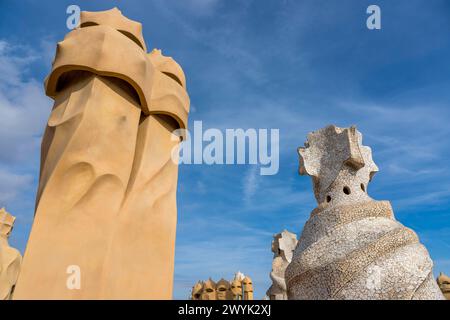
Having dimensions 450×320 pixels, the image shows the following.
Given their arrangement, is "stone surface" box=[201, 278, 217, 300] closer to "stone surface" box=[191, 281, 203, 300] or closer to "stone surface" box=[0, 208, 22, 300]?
"stone surface" box=[191, 281, 203, 300]

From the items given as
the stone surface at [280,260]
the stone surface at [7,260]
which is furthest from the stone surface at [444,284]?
the stone surface at [7,260]

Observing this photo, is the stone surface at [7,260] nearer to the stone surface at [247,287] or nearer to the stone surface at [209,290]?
the stone surface at [209,290]

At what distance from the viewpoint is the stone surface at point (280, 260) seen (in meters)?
10.1

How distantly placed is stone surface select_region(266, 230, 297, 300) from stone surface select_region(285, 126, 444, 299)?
16.5ft

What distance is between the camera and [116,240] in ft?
9.89

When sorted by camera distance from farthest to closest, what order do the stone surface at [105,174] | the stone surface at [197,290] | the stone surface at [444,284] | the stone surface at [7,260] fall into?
1. the stone surface at [197,290]
2. the stone surface at [444,284]
3. the stone surface at [7,260]
4. the stone surface at [105,174]

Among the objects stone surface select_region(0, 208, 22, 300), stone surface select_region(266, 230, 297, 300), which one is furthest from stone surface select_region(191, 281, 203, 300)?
stone surface select_region(0, 208, 22, 300)

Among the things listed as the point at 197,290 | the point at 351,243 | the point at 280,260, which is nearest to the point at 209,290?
the point at 197,290

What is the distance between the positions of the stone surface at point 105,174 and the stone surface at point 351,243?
2.43m

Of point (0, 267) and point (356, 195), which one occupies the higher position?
point (356, 195)

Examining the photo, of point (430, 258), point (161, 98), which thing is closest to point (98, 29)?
point (161, 98)
